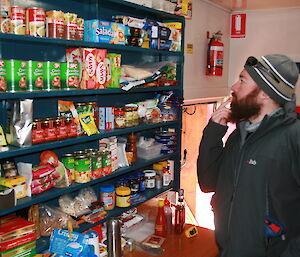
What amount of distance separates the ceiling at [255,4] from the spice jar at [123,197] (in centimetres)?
244

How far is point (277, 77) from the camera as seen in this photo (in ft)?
6.59

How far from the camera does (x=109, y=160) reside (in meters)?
2.41

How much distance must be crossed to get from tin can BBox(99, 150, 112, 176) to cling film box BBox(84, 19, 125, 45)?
734 mm

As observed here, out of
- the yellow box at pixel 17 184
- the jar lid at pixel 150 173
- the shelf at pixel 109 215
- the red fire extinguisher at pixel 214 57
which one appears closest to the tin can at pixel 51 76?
the yellow box at pixel 17 184

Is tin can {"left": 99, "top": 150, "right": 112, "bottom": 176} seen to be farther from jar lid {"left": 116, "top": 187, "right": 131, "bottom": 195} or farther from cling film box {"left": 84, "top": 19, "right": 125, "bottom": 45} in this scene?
cling film box {"left": 84, "top": 19, "right": 125, "bottom": 45}

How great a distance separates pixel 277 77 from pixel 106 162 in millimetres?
Answer: 1206

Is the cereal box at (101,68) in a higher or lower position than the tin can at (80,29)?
lower

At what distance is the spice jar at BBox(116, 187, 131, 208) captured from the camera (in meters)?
2.58

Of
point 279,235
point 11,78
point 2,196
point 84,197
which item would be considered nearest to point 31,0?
point 11,78

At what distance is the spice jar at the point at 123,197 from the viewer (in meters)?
2.58

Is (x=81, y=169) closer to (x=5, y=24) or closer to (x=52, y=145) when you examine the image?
(x=52, y=145)

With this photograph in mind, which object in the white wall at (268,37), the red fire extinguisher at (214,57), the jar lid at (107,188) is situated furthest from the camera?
the white wall at (268,37)

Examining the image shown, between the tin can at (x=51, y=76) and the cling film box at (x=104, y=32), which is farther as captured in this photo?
the cling film box at (x=104, y=32)

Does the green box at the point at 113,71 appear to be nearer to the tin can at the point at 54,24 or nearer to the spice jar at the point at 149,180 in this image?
the tin can at the point at 54,24
